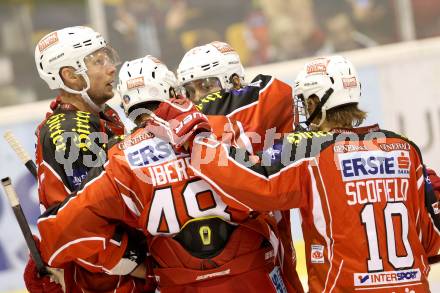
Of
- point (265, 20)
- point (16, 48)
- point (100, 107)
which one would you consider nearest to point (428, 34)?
point (265, 20)

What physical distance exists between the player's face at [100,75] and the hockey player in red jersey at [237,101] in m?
0.45

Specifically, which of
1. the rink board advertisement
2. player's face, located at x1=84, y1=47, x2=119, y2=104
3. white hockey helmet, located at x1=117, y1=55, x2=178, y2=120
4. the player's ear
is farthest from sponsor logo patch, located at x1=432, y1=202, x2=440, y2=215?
the rink board advertisement

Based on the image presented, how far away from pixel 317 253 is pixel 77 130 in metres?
1.20

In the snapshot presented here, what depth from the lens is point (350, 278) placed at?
3795 millimetres

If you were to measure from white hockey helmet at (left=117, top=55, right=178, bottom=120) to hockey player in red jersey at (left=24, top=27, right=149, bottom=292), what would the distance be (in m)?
0.25

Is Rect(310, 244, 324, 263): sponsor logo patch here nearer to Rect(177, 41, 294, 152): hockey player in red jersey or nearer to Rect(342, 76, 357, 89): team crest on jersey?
Rect(177, 41, 294, 152): hockey player in red jersey

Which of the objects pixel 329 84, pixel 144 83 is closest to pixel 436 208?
pixel 329 84

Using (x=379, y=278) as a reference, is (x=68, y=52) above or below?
above

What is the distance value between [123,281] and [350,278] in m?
1.00

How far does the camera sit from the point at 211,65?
4.30m

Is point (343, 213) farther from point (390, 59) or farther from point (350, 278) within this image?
point (390, 59)

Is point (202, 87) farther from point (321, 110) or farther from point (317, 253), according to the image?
point (317, 253)

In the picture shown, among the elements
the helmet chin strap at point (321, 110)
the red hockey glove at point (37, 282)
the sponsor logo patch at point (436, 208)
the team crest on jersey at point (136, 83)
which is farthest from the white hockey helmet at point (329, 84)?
the red hockey glove at point (37, 282)

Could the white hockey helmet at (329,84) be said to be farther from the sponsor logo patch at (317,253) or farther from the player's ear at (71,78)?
the player's ear at (71,78)
